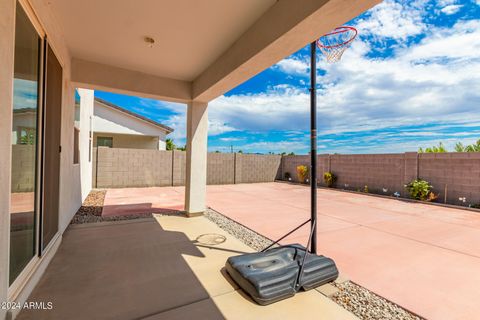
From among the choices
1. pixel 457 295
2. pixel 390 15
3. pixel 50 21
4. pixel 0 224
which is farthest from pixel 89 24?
pixel 457 295

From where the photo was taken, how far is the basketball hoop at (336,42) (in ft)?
11.0

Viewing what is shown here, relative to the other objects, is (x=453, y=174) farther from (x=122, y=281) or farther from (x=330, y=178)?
(x=122, y=281)

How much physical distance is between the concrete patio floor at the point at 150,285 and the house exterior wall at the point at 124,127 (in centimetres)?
1107

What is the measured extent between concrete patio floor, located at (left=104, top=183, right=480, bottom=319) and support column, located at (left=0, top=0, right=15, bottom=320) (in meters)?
3.08

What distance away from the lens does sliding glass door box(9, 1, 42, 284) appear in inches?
69.8

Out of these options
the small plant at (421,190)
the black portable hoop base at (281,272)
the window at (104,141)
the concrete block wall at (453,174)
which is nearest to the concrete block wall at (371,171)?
the small plant at (421,190)

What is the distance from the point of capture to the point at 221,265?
8.74ft

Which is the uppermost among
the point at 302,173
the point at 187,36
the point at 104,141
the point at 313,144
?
the point at 187,36

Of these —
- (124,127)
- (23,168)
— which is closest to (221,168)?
(124,127)

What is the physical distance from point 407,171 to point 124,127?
1467 centimetres

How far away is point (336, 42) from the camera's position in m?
3.59

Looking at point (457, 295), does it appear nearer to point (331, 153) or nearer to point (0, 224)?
point (0, 224)

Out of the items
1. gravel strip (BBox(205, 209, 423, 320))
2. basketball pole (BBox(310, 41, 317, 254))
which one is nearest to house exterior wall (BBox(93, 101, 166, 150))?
basketball pole (BBox(310, 41, 317, 254))

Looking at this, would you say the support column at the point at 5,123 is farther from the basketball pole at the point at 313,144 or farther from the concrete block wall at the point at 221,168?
the concrete block wall at the point at 221,168
